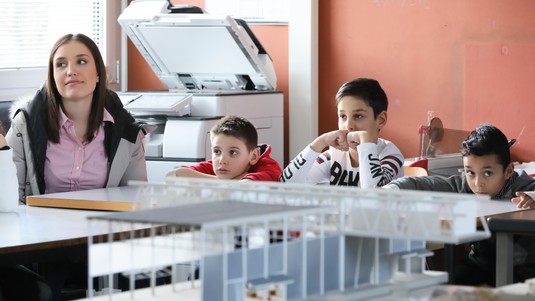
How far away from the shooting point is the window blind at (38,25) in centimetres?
567

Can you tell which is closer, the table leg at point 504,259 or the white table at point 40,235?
the white table at point 40,235

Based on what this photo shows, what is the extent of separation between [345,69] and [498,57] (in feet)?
3.10

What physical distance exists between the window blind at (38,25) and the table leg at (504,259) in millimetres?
3819

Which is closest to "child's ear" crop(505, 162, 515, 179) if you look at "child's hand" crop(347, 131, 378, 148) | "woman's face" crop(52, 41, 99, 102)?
"child's hand" crop(347, 131, 378, 148)

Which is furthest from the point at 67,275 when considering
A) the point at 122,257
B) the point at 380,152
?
the point at 122,257

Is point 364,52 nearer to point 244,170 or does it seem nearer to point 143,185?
point 244,170

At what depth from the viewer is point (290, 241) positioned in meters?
1.57

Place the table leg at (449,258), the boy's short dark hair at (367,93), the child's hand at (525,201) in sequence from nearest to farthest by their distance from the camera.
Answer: the table leg at (449,258) → the child's hand at (525,201) → the boy's short dark hair at (367,93)

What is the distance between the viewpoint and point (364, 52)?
5.32 m

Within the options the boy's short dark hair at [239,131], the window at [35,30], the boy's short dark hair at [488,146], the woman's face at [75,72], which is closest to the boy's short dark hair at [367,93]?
the boy's short dark hair at [239,131]

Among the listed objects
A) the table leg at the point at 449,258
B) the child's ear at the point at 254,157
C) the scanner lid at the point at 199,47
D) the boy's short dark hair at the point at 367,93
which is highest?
the scanner lid at the point at 199,47

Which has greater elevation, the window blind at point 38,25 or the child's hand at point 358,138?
the window blind at point 38,25

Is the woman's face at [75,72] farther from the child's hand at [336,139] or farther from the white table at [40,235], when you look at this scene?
the child's hand at [336,139]

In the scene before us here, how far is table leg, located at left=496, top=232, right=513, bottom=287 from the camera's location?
2510mm
